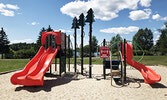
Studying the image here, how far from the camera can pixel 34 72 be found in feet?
23.9

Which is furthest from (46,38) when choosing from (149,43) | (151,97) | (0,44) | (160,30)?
(149,43)

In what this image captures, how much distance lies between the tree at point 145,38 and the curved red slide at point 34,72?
63.4 metres

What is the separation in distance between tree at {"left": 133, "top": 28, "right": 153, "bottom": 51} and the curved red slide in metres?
63.4

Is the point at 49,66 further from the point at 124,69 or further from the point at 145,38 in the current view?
the point at 145,38

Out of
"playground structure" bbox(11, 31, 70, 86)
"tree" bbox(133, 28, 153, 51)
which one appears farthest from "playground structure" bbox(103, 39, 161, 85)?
"tree" bbox(133, 28, 153, 51)

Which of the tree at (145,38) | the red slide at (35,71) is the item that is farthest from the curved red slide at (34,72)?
the tree at (145,38)

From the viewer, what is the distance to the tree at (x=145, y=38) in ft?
211

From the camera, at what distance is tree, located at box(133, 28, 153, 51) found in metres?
64.4

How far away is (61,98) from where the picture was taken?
210 inches

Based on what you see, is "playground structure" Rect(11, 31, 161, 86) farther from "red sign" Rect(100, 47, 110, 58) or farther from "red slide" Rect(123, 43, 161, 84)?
"red sign" Rect(100, 47, 110, 58)

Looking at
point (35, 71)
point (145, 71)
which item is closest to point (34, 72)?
point (35, 71)

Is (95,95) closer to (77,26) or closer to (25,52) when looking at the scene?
(77,26)

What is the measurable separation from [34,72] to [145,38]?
6768cm

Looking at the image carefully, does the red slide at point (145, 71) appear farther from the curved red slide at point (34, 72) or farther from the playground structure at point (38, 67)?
the curved red slide at point (34, 72)
